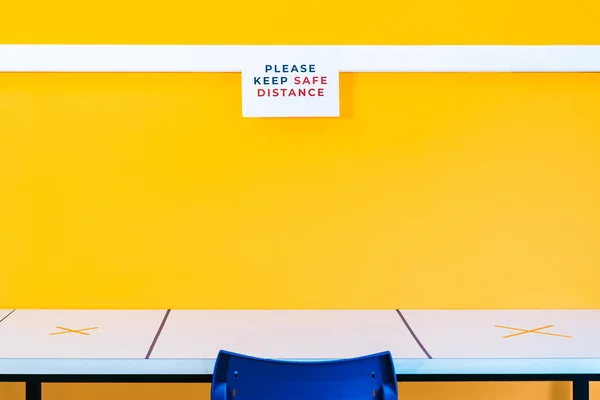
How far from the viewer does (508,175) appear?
2.41 m

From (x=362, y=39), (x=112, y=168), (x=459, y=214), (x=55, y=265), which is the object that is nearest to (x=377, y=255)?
(x=459, y=214)

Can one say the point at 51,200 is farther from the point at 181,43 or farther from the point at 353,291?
the point at 353,291

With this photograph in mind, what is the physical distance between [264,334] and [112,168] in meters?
0.86

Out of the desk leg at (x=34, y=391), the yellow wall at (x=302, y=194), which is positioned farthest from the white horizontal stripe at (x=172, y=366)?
the yellow wall at (x=302, y=194)

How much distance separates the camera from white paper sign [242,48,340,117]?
2309 millimetres

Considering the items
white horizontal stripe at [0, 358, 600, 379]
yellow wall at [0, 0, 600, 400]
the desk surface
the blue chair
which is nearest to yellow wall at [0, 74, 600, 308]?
yellow wall at [0, 0, 600, 400]

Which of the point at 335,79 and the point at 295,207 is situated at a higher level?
the point at 335,79

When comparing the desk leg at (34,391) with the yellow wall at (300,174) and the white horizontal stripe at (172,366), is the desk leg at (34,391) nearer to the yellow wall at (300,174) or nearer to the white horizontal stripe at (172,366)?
the yellow wall at (300,174)

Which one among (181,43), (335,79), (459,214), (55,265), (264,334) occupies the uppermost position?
(181,43)

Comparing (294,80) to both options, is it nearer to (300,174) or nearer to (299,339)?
(300,174)

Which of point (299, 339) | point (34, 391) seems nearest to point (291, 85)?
point (299, 339)

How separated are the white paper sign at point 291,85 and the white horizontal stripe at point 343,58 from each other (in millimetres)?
29

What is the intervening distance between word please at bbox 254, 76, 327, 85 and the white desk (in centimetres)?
83

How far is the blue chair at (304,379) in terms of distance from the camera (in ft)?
5.02
